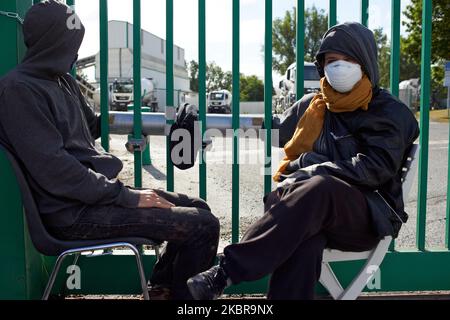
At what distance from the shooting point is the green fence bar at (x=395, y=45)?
303cm

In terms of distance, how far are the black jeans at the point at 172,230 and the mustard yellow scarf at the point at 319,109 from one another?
1.74 feet

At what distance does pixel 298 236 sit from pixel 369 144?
58 cm

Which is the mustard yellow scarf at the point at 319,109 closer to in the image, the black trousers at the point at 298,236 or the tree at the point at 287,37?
the black trousers at the point at 298,236

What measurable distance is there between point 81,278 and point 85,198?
1026 millimetres

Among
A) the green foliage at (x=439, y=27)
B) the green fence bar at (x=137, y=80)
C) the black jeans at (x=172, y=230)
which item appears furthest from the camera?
the green foliage at (x=439, y=27)

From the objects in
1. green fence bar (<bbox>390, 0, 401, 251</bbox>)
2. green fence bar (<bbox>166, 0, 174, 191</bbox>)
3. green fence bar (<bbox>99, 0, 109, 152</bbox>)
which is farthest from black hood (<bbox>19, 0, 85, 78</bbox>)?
green fence bar (<bbox>390, 0, 401, 251</bbox>)

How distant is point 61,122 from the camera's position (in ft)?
7.15

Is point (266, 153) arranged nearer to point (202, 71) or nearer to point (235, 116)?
point (235, 116)

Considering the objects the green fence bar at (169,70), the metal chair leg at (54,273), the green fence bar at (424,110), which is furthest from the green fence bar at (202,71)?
the green fence bar at (424,110)

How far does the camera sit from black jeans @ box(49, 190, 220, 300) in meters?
2.15
